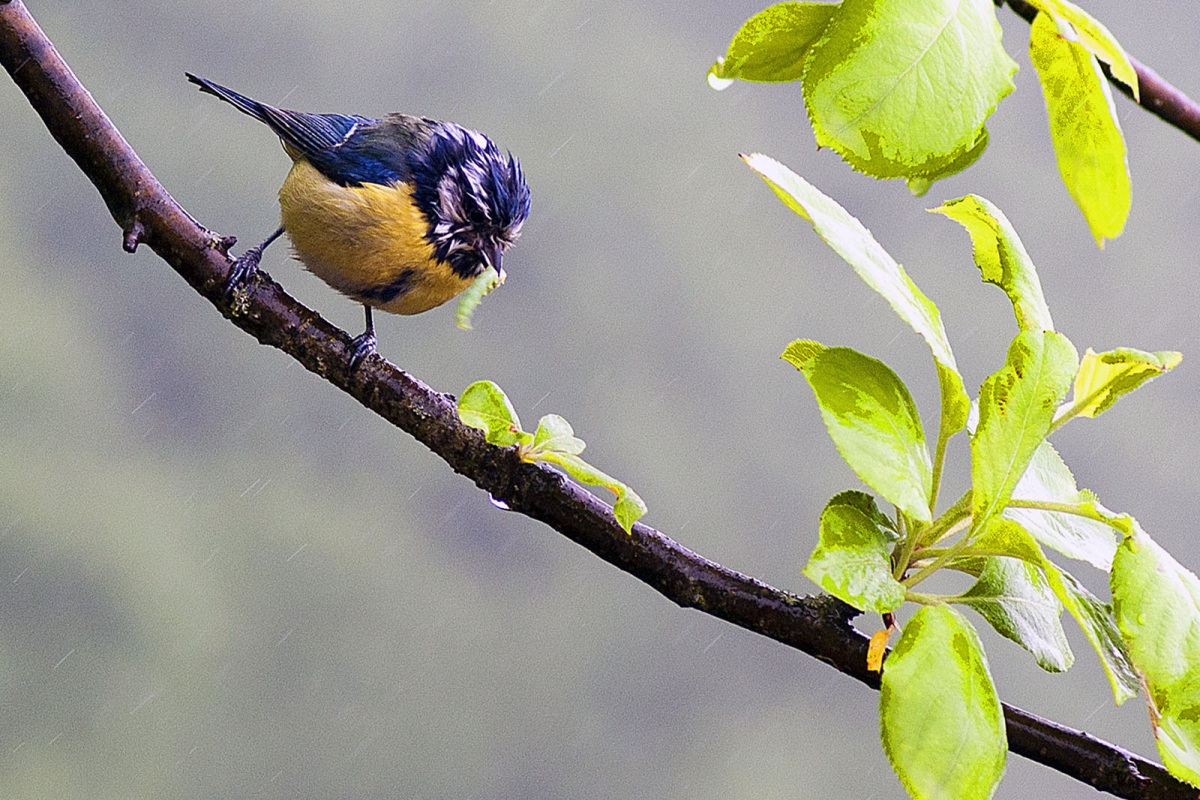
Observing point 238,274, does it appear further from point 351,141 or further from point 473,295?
point 351,141

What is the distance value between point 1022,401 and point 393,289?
39 centimetres

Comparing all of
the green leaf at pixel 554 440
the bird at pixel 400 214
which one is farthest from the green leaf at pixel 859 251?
the bird at pixel 400 214

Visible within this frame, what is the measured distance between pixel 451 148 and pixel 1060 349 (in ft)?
1.38

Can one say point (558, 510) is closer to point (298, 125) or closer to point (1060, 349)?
point (1060, 349)

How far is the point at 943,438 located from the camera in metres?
0.27

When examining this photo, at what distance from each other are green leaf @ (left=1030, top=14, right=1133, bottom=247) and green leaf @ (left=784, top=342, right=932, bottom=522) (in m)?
0.07

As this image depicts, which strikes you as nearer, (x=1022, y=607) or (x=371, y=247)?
(x=1022, y=607)

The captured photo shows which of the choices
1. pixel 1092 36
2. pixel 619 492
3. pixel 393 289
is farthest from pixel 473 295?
pixel 1092 36

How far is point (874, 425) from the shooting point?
0.79ft

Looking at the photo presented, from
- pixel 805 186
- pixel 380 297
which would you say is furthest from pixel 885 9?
pixel 380 297

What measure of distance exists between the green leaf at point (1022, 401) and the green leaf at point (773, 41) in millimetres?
78

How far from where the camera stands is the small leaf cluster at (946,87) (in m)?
0.18

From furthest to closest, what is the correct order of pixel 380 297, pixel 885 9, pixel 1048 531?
pixel 380 297 < pixel 1048 531 < pixel 885 9

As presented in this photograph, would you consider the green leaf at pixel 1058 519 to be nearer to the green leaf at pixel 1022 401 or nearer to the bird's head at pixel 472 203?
the green leaf at pixel 1022 401
